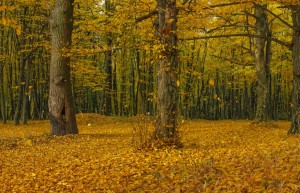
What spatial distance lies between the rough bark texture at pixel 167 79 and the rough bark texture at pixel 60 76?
16.4 ft

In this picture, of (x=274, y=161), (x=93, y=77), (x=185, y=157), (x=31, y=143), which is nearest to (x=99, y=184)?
(x=185, y=157)

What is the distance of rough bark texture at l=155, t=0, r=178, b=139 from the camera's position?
8602 millimetres

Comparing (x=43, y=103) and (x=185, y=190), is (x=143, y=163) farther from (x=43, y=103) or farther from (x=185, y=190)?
(x=43, y=103)

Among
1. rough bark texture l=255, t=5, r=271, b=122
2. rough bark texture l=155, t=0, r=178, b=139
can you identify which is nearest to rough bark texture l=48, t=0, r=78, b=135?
rough bark texture l=155, t=0, r=178, b=139

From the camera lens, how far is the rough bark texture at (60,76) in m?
12.5

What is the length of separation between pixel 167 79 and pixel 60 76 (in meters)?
5.32

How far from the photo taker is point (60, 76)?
12578mm

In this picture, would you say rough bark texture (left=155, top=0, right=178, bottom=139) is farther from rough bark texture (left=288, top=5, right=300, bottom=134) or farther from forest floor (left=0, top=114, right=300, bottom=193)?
rough bark texture (left=288, top=5, right=300, bottom=134)

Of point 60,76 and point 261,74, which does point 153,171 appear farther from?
point 261,74

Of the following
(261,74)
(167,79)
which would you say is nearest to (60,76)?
(167,79)

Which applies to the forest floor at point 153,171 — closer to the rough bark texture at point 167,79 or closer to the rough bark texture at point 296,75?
the rough bark texture at point 167,79

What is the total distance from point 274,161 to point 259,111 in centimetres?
1121

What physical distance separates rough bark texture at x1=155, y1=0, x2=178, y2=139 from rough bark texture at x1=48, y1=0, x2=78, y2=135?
4999 millimetres

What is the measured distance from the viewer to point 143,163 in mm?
6855
